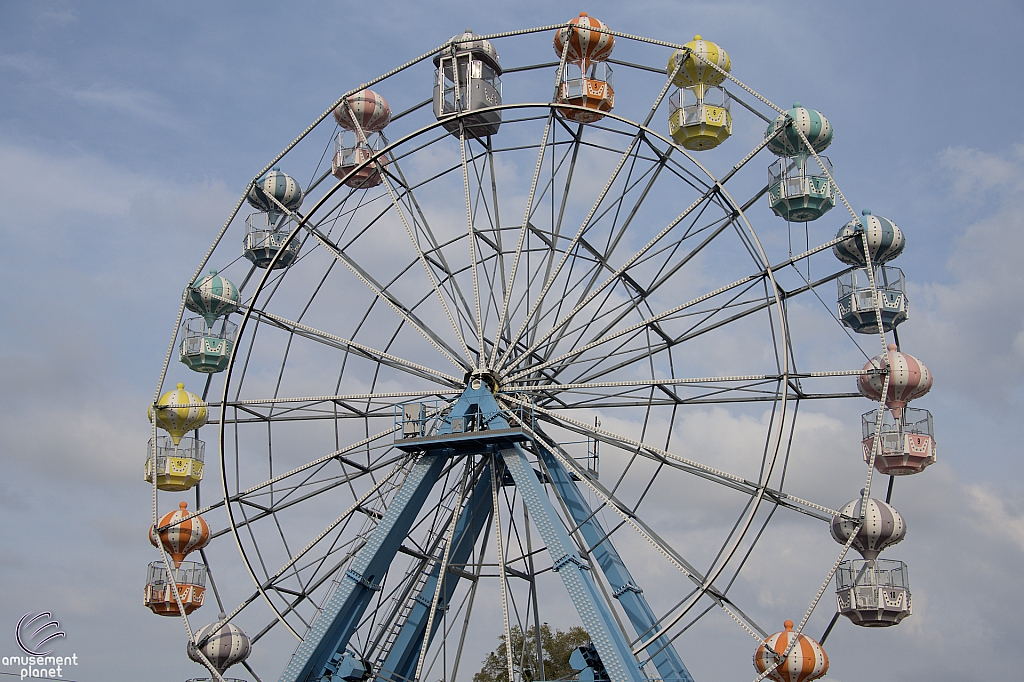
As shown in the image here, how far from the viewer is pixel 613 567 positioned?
74.0 ft

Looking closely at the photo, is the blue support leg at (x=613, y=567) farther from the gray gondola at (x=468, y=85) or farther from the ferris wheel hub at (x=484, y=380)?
the gray gondola at (x=468, y=85)

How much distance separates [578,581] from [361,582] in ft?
14.3

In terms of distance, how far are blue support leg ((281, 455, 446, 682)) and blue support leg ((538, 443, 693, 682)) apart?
2240 millimetres

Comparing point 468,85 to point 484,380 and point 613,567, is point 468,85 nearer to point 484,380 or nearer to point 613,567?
point 484,380

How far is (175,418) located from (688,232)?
441 inches

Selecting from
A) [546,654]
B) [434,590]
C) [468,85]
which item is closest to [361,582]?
[434,590]

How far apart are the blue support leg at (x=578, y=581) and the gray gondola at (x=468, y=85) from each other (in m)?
6.93

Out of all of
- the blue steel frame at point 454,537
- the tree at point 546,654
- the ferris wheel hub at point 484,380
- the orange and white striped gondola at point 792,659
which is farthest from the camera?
the tree at point 546,654

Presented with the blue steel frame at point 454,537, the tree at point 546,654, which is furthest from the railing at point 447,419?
the tree at point 546,654

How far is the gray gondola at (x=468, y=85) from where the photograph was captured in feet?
80.0

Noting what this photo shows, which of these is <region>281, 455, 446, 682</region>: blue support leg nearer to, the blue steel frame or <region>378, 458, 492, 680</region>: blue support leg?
the blue steel frame

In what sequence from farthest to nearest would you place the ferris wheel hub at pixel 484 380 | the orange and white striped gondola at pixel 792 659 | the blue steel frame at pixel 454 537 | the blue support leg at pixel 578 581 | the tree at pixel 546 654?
the tree at pixel 546 654 < the ferris wheel hub at pixel 484 380 < the blue steel frame at pixel 454 537 < the blue support leg at pixel 578 581 < the orange and white striped gondola at pixel 792 659

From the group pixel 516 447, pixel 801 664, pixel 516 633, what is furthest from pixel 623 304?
pixel 516 633

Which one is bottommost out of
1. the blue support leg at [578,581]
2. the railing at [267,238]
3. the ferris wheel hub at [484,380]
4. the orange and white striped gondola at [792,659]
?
the orange and white striped gondola at [792,659]
